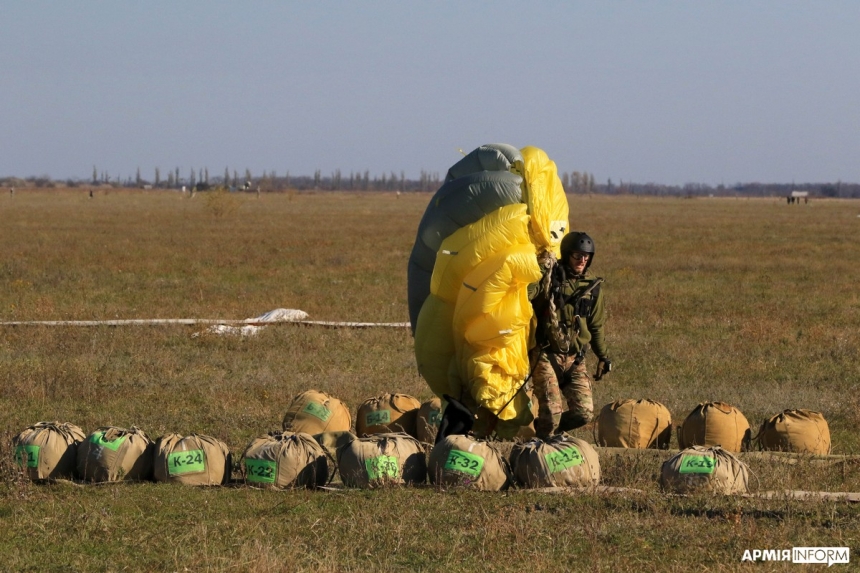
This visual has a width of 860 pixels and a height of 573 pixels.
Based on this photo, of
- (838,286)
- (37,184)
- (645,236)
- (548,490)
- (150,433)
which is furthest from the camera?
(37,184)

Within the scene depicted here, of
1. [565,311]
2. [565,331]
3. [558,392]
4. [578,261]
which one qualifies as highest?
[578,261]

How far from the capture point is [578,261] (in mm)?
8555

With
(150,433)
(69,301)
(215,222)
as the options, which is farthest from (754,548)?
(215,222)

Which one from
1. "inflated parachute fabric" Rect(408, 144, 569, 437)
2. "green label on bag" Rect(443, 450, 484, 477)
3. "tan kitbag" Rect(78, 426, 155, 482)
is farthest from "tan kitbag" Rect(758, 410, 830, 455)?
"tan kitbag" Rect(78, 426, 155, 482)

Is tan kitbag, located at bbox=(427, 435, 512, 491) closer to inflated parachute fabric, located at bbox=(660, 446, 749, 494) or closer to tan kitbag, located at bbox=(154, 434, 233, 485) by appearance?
inflated parachute fabric, located at bbox=(660, 446, 749, 494)

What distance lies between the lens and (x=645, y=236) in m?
39.1

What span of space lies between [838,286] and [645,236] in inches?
680

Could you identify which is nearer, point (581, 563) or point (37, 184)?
point (581, 563)

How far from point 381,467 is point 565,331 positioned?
2097mm

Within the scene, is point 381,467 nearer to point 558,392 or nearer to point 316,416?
point 316,416

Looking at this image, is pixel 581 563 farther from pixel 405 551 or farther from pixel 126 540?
pixel 126 540

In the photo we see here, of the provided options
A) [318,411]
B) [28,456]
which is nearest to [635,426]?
[318,411]

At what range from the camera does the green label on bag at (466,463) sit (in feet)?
23.5

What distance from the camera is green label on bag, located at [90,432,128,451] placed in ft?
24.3
